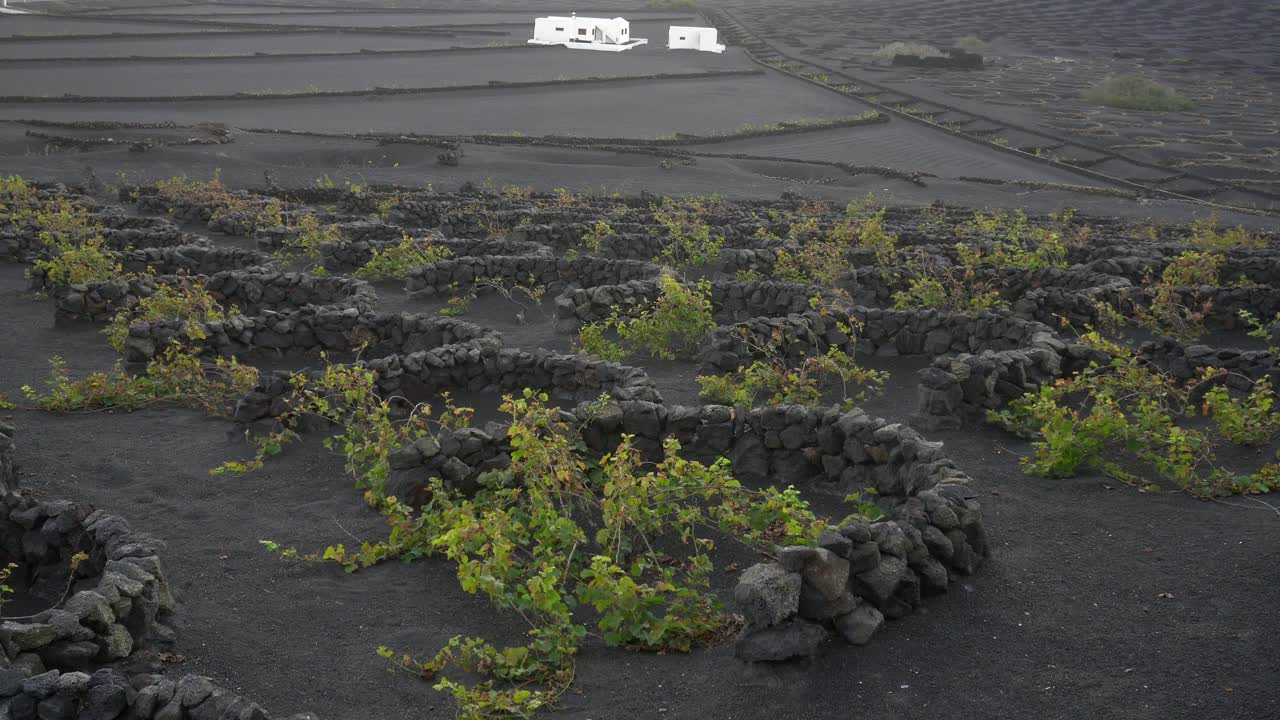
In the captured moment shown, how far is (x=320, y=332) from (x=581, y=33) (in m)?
57.2

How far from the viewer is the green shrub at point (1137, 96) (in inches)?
2015

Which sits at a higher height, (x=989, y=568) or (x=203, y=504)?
(x=989, y=568)

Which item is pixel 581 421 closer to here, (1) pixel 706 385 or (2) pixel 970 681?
(1) pixel 706 385

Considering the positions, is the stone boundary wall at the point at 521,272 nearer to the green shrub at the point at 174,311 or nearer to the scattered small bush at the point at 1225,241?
the green shrub at the point at 174,311

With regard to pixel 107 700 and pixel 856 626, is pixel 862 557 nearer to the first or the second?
pixel 856 626

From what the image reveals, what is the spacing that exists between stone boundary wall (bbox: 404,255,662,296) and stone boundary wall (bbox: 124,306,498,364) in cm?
327

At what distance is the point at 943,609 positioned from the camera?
636cm

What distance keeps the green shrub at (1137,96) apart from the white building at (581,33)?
86.2 feet

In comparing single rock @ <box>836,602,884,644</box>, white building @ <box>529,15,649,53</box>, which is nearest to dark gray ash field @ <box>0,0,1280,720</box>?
single rock @ <box>836,602,884,644</box>

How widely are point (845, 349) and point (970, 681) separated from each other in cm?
730

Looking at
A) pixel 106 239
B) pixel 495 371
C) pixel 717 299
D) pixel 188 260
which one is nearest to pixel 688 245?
pixel 717 299

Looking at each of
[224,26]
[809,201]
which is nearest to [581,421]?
[809,201]

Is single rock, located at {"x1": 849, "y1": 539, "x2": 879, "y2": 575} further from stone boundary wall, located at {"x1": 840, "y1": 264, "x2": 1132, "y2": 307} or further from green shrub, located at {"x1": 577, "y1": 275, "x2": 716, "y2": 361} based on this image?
stone boundary wall, located at {"x1": 840, "y1": 264, "x2": 1132, "y2": 307}

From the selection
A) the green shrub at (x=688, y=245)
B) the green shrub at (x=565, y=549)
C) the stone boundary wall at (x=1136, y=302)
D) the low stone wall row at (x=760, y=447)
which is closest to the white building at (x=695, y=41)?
the green shrub at (x=688, y=245)
